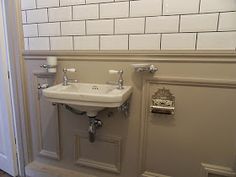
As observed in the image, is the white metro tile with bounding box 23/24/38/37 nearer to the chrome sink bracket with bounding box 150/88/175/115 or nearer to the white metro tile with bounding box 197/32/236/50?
the chrome sink bracket with bounding box 150/88/175/115

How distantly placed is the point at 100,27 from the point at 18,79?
77 centimetres

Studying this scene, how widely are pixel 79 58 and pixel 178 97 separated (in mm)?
699

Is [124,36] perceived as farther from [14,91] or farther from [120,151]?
[14,91]

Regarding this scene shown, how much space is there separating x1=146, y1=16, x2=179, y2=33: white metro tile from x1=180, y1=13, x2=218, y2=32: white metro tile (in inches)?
1.5

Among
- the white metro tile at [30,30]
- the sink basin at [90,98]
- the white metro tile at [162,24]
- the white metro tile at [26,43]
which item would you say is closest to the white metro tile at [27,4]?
the white metro tile at [30,30]

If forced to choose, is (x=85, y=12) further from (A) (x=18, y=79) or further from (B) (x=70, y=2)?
(A) (x=18, y=79)

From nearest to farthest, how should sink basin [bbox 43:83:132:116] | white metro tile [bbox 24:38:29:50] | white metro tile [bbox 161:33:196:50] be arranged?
sink basin [bbox 43:83:132:116]
white metro tile [bbox 161:33:196:50]
white metro tile [bbox 24:38:29:50]

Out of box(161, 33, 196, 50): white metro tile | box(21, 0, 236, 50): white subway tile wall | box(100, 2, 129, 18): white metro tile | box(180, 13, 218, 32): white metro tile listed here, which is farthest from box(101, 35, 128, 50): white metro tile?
box(180, 13, 218, 32): white metro tile

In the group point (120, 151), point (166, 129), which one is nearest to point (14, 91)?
point (120, 151)

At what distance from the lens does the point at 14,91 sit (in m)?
1.43

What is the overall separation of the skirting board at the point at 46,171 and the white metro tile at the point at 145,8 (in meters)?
1.22

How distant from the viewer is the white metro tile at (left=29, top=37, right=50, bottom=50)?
1332 millimetres

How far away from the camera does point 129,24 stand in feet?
3.66

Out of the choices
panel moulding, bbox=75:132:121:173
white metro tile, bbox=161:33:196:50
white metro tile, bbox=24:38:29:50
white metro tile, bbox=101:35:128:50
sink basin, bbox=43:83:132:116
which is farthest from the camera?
white metro tile, bbox=24:38:29:50
